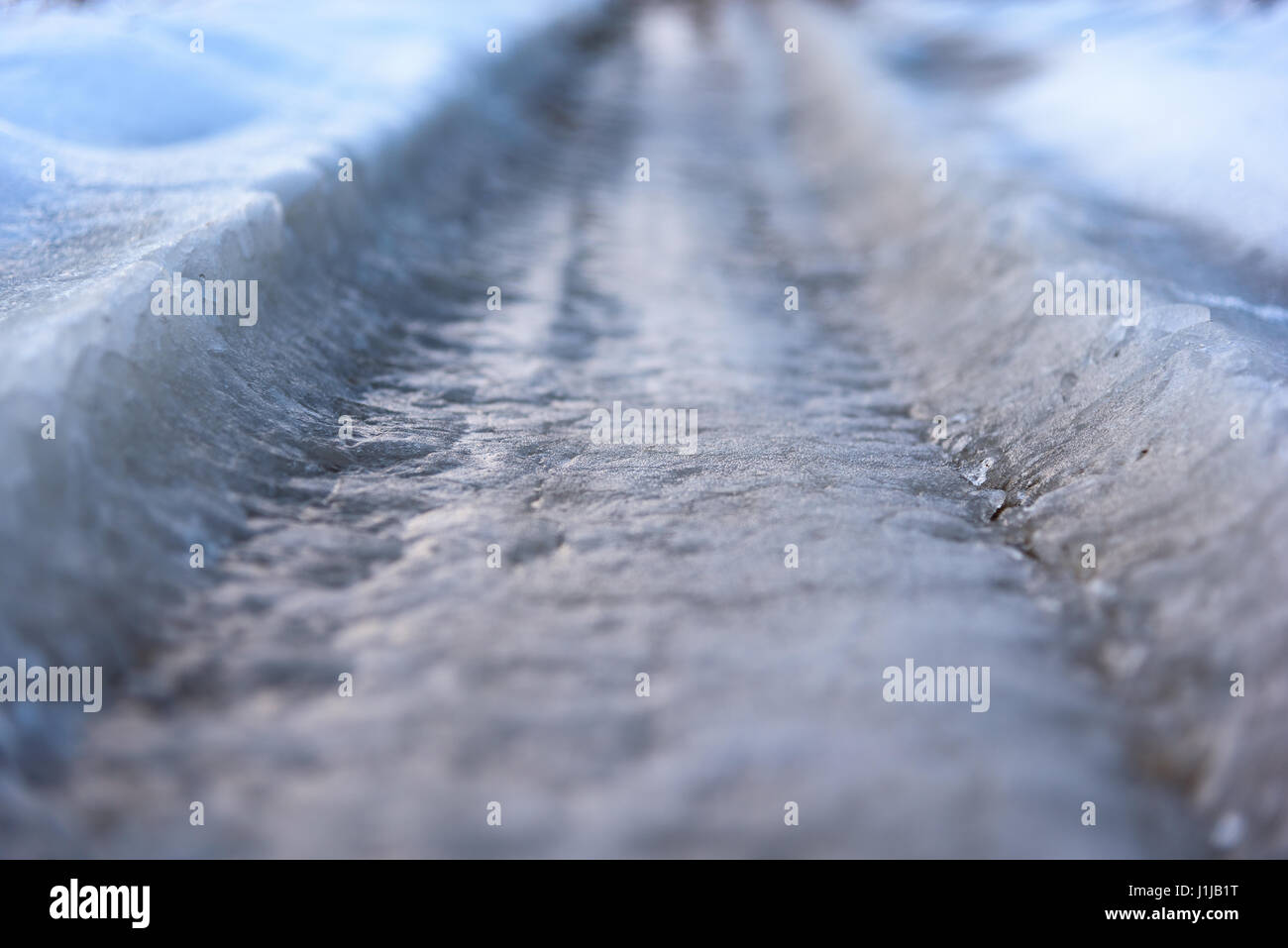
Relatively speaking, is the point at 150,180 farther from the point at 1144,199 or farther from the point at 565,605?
the point at 1144,199

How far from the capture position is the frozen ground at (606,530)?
1675 millimetres

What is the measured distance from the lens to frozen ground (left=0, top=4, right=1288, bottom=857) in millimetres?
1675

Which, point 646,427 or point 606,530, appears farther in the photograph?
point 646,427

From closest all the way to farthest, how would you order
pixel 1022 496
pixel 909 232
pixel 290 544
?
pixel 290 544, pixel 1022 496, pixel 909 232

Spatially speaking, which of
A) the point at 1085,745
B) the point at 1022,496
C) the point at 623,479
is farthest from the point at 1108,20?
the point at 1085,745

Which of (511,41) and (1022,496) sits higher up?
(511,41)

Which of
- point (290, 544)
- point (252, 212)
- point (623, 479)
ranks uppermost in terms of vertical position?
point (252, 212)

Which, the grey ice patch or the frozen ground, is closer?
the frozen ground

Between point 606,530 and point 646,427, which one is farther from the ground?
point 646,427

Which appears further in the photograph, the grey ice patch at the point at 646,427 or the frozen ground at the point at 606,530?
the grey ice patch at the point at 646,427

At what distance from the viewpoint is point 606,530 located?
249 centimetres
